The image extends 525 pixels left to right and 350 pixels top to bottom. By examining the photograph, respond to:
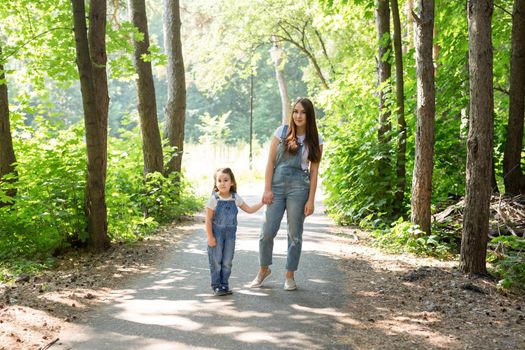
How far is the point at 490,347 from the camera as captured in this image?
185 inches

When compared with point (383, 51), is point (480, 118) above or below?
below

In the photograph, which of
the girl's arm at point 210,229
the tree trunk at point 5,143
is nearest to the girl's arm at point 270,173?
the girl's arm at point 210,229

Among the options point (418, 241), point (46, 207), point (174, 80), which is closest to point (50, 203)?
point (46, 207)

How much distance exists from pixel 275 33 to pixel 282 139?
23.1m

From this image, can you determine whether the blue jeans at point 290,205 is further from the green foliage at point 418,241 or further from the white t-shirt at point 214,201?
the green foliage at point 418,241

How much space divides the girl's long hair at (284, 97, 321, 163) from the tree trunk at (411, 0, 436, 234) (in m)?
3.46

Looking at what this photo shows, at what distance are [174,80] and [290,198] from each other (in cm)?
1003

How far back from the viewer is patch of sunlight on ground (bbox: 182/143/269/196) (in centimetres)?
2800

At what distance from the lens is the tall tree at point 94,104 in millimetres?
8422

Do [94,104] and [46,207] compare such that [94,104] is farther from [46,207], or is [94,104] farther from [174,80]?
[174,80]

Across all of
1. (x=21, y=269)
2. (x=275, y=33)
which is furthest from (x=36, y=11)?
(x=275, y=33)

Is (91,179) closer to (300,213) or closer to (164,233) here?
(164,233)

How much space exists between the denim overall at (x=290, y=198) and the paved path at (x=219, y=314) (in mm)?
580

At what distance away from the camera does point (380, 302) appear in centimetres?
618
